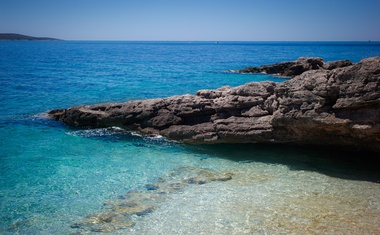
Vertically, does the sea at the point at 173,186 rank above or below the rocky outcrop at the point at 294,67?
below

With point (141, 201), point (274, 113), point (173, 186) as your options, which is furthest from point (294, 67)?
point (141, 201)

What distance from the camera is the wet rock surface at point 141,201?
9609 millimetres

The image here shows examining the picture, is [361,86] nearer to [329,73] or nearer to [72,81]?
[329,73]

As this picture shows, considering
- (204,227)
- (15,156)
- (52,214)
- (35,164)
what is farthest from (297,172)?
(15,156)

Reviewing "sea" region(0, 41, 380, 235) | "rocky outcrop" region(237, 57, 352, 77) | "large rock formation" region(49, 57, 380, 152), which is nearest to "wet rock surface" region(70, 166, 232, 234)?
"sea" region(0, 41, 380, 235)

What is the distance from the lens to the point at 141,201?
1109 centimetres

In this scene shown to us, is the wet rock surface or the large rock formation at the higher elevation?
the large rock formation

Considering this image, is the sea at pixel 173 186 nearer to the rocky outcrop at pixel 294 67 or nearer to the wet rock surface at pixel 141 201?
the wet rock surface at pixel 141 201

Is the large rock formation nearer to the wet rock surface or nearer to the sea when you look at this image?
the sea

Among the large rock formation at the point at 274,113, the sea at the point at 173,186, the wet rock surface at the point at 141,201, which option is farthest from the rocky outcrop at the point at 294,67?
the wet rock surface at the point at 141,201

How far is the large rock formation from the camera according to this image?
1216cm

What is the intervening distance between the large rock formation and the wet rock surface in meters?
3.38

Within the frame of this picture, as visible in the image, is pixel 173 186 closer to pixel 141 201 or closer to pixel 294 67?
pixel 141 201

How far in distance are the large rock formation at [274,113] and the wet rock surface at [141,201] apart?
3381 millimetres
